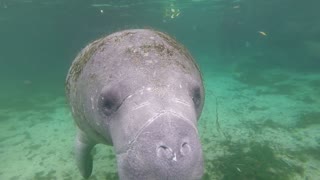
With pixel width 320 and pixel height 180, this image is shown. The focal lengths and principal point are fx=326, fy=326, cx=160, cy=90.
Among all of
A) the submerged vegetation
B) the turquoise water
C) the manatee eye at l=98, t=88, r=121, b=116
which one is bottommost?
the turquoise water

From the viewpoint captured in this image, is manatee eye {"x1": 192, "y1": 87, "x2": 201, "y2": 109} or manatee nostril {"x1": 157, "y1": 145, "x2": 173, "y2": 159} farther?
manatee eye {"x1": 192, "y1": 87, "x2": 201, "y2": 109}

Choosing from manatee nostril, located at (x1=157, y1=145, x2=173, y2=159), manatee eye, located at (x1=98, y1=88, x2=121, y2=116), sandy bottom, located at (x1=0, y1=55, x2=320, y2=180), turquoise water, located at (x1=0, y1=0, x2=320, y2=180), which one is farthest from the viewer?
turquoise water, located at (x1=0, y1=0, x2=320, y2=180)

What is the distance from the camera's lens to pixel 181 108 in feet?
8.45

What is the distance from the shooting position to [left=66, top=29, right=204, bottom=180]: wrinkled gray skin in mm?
2295

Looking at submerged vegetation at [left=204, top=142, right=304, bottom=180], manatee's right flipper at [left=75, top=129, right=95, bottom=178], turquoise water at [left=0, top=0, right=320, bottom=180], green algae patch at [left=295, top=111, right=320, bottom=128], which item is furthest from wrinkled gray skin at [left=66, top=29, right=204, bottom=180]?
green algae patch at [left=295, top=111, right=320, bottom=128]

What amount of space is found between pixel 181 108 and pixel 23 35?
177 feet

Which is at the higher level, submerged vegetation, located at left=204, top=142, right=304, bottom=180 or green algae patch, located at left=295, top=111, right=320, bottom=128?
submerged vegetation, located at left=204, top=142, right=304, bottom=180

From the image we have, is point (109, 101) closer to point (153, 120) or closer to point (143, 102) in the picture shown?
point (143, 102)

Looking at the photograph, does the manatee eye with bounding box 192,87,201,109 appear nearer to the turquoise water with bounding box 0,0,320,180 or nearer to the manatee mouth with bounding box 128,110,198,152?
the manatee mouth with bounding box 128,110,198,152

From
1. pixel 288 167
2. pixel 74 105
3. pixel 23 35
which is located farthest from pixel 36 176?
Answer: pixel 23 35

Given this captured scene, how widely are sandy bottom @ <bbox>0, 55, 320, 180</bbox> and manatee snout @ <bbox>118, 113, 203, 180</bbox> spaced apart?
178 inches

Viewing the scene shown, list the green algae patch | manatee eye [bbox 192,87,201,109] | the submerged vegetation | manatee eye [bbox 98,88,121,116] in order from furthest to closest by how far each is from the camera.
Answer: the green algae patch, the submerged vegetation, manatee eye [bbox 192,87,201,109], manatee eye [bbox 98,88,121,116]

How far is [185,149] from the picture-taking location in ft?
7.52

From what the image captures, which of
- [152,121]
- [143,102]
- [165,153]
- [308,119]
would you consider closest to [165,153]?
[165,153]
